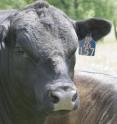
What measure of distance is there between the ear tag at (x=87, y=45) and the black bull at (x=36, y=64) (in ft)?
1.60

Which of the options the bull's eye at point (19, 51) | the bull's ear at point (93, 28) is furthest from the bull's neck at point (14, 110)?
the bull's ear at point (93, 28)

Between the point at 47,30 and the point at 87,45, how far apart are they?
1.33m

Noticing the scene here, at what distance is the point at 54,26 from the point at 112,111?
2546 millimetres

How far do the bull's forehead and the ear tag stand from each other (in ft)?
2.42

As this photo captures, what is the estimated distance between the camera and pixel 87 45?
6477 millimetres

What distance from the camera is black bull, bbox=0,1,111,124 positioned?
499 centimetres

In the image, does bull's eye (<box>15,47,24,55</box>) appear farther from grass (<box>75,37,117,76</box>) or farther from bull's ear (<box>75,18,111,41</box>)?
grass (<box>75,37,117,76</box>)

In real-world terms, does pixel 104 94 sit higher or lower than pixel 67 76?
lower

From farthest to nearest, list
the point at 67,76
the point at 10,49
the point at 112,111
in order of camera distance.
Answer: the point at 112,111 → the point at 10,49 → the point at 67,76

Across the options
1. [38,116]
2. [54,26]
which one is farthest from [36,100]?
[54,26]

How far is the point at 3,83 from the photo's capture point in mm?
5605

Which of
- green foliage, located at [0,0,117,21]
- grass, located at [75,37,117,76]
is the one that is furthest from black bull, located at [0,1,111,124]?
green foliage, located at [0,0,117,21]

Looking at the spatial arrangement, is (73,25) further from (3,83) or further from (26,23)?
(3,83)

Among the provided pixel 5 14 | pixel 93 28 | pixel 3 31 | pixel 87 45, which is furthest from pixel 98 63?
pixel 3 31
